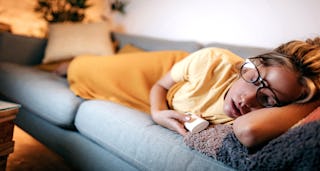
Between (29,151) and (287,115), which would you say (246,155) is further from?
(29,151)

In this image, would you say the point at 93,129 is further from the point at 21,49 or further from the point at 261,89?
the point at 21,49

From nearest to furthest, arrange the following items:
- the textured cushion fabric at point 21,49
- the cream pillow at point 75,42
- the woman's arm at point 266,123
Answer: the woman's arm at point 266,123
the textured cushion fabric at point 21,49
the cream pillow at point 75,42

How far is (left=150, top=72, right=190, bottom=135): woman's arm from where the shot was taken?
3.66 feet

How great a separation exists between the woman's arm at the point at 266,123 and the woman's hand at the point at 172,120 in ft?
0.87

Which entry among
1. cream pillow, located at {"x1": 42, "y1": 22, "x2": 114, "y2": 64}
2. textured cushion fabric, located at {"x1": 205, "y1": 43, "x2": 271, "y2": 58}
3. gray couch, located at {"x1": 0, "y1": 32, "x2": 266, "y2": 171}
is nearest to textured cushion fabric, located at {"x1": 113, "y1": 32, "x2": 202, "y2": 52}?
gray couch, located at {"x1": 0, "y1": 32, "x2": 266, "y2": 171}

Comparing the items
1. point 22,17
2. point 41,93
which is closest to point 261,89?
point 41,93

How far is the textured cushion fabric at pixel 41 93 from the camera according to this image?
1412 millimetres

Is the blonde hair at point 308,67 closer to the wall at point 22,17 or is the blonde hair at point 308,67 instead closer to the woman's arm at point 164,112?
the woman's arm at point 164,112

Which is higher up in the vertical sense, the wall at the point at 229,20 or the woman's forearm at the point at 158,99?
the wall at the point at 229,20

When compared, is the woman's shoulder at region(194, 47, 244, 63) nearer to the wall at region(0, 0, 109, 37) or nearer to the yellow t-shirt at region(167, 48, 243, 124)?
the yellow t-shirt at region(167, 48, 243, 124)

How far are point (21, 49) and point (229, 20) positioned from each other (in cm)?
144

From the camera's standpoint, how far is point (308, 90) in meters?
0.89

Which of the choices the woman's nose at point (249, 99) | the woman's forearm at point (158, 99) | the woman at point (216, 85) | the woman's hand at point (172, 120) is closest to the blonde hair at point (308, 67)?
the woman at point (216, 85)

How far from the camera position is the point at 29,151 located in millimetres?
1737
